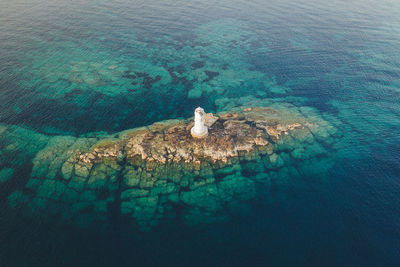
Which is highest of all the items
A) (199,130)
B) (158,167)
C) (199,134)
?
(199,130)

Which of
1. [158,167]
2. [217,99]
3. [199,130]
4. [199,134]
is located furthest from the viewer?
[217,99]

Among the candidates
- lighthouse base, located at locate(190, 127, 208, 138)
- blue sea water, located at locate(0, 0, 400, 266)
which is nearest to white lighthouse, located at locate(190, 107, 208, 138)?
lighthouse base, located at locate(190, 127, 208, 138)

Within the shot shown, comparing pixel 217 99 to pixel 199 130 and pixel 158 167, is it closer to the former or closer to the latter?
pixel 199 130

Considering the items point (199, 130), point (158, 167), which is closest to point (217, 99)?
point (199, 130)

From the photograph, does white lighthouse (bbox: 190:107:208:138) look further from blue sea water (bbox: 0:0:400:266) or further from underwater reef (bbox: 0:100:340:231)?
blue sea water (bbox: 0:0:400:266)

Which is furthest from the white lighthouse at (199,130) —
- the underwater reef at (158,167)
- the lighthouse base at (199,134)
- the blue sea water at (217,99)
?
the blue sea water at (217,99)

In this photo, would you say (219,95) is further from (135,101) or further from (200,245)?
(200,245)

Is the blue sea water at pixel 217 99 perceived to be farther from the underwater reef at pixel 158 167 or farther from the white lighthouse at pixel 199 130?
the white lighthouse at pixel 199 130
